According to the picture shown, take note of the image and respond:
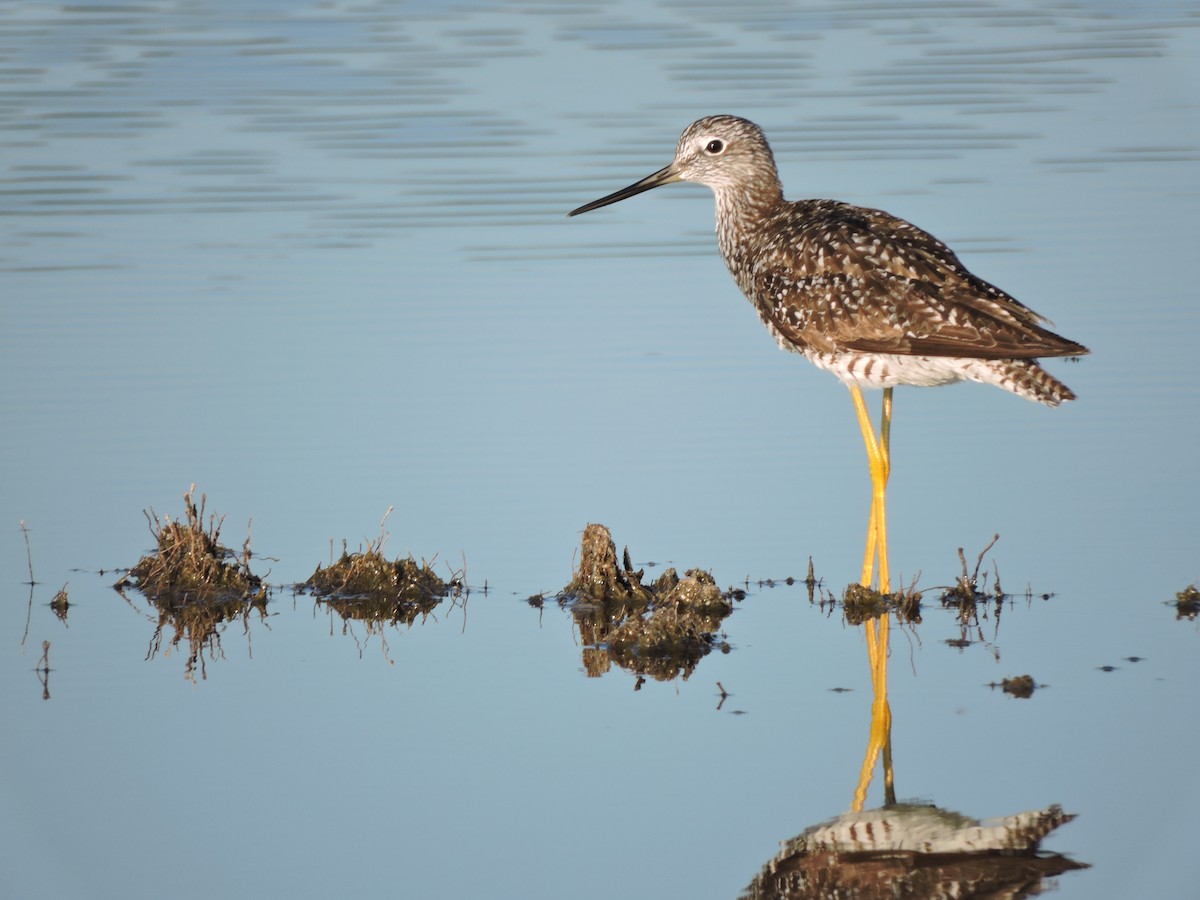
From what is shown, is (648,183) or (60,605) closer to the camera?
(60,605)

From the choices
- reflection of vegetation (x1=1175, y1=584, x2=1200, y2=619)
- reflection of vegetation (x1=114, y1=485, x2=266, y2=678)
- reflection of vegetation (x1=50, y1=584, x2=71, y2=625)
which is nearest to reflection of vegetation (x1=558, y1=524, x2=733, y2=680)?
reflection of vegetation (x1=114, y1=485, x2=266, y2=678)

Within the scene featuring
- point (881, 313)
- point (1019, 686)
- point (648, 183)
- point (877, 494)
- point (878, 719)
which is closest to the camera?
point (878, 719)

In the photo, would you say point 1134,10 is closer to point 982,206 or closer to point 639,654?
point 982,206

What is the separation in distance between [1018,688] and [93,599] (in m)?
4.20

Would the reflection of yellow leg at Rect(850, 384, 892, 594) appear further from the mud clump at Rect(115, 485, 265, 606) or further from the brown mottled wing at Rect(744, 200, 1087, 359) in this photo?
the mud clump at Rect(115, 485, 265, 606)

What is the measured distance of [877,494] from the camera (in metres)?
9.60

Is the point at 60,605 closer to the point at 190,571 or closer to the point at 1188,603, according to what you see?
the point at 190,571

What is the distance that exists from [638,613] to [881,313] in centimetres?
188

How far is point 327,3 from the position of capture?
27.2 metres

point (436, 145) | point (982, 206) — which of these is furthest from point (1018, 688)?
point (436, 145)

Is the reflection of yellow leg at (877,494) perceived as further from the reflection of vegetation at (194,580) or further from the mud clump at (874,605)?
the reflection of vegetation at (194,580)

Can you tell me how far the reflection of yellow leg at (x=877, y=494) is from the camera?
915 centimetres

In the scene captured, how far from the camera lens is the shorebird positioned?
8836 mm

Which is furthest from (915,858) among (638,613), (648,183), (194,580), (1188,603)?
(648,183)
